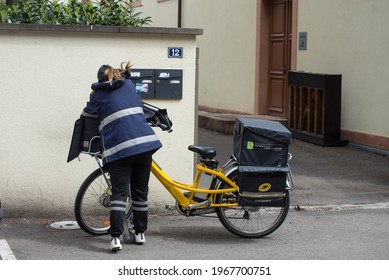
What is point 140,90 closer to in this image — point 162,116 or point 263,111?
point 162,116

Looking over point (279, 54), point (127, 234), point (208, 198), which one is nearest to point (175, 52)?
point (208, 198)

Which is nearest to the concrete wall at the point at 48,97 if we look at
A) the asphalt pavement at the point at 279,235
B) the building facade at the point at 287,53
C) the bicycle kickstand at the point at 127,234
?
the asphalt pavement at the point at 279,235

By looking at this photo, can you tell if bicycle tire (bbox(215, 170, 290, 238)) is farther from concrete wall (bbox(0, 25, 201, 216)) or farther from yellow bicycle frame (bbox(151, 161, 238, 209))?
concrete wall (bbox(0, 25, 201, 216))

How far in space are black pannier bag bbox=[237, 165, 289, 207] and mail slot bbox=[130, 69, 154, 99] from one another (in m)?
1.73

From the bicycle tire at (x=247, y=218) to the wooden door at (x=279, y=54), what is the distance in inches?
348

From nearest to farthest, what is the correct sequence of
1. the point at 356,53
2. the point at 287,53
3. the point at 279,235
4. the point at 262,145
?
1. the point at 262,145
2. the point at 279,235
3. the point at 356,53
4. the point at 287,53

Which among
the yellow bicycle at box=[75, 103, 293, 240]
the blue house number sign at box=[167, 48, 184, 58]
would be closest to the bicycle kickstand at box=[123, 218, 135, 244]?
the yellow bicycle at box=[75, 103, 293, 240]

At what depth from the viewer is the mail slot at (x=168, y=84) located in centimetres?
938

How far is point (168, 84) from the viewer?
30.8 ft

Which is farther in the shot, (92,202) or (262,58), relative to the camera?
(262,58)

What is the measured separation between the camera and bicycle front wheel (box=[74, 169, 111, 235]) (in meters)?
8.15

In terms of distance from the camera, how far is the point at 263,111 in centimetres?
1805

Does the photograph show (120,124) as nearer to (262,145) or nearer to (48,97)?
(262,145)

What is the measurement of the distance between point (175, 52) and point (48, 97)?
4.67 ft
